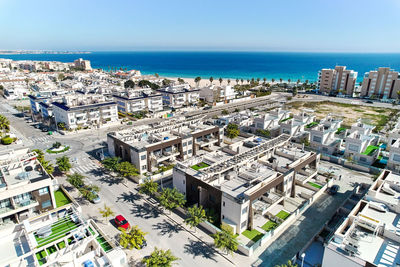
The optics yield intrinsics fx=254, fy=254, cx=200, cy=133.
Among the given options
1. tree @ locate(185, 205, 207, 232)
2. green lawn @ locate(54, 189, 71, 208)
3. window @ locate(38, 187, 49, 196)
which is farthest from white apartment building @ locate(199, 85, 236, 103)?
window @ locate(38, 187, 49, 196)

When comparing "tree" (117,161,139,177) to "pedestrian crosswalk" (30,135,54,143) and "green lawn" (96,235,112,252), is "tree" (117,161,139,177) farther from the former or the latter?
"pedestrian crosswalk" (30,135,54,143)

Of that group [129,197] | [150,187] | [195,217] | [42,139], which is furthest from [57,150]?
[195,217]

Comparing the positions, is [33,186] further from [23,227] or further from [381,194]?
[381,194]

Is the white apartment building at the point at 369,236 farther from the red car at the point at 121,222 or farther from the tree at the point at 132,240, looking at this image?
the red car at the point at 121,222

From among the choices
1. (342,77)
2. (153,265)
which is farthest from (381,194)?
(342,77)

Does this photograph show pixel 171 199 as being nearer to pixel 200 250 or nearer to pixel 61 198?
pixel 200 250

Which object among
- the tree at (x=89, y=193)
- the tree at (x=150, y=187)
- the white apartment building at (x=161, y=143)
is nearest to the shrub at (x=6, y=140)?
the white apartment building at (x=161, y=143)

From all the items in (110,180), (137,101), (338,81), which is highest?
(338,81)

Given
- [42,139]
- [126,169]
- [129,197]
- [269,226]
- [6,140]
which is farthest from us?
[42,139]
